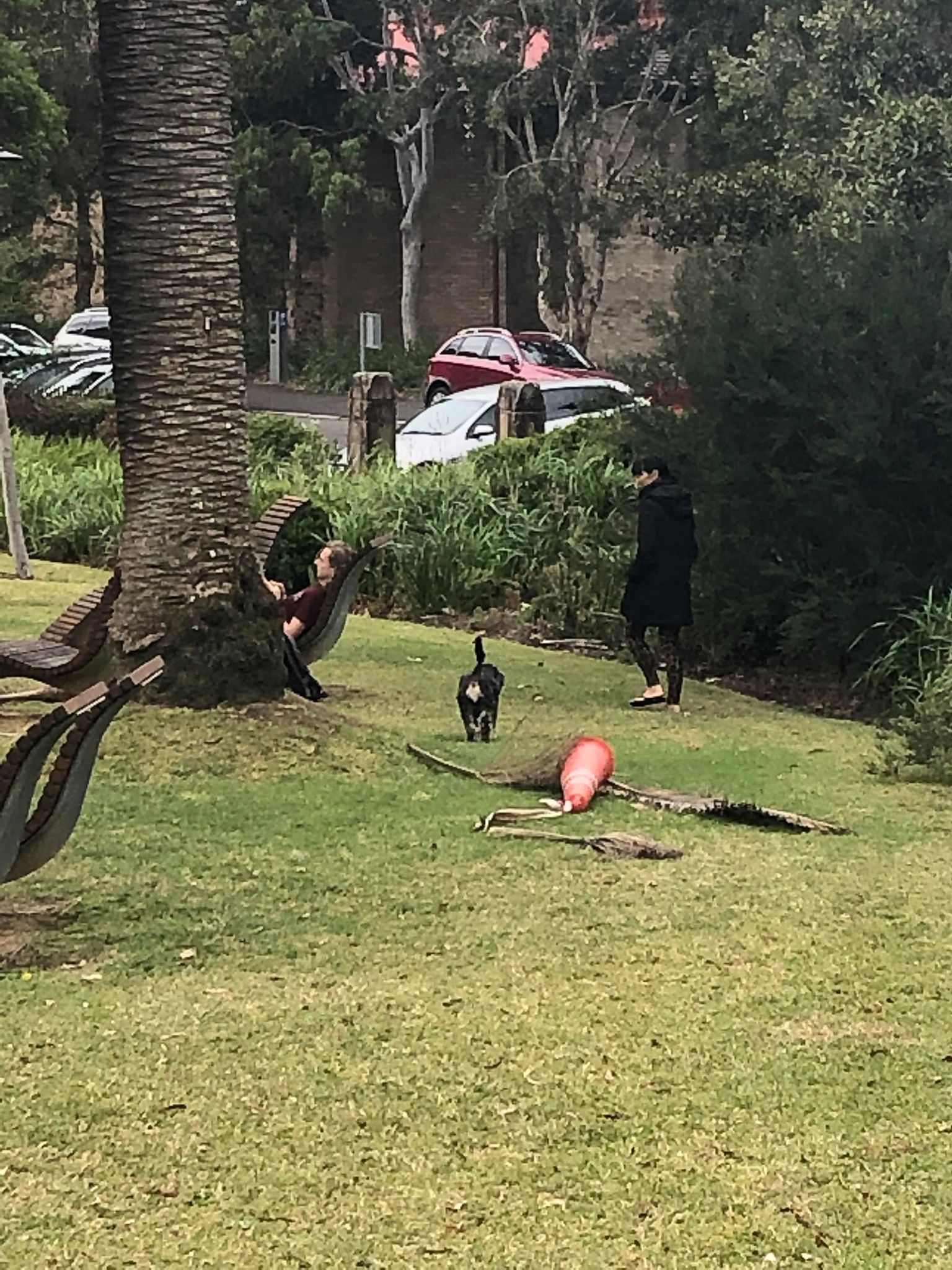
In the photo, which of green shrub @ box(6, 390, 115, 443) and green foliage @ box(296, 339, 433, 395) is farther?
green foliage @ box(296, 339, 433, 395)

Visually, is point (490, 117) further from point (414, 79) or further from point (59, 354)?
point (59, 354)

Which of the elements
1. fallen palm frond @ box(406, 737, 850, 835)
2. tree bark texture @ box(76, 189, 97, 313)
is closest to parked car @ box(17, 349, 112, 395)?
tree bark texture @ box(76, 189, 97, 313)

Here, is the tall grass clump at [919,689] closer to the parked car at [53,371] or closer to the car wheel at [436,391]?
the parked car at [53,371]

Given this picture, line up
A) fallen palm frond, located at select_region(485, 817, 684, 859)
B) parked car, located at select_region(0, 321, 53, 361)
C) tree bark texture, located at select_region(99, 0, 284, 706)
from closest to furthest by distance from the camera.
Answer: fallen palm frond, located at select_region(485, 817, 684, 859), tree bark texture, located at select_region(99, 0, 284, 706), parked car, located at select_region(0, 321, 53, 361)

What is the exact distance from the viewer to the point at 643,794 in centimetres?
772

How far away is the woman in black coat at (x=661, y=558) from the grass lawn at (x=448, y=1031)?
261cm

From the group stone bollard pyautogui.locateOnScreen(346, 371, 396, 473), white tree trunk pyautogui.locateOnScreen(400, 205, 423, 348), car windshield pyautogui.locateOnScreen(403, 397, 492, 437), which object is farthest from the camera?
white tree trunk pyautogui.locateOnScreen(400, 205, 423, 348)

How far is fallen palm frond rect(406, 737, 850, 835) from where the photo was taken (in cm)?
739

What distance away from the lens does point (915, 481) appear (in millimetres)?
11891

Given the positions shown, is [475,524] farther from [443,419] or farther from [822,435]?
[443,419]

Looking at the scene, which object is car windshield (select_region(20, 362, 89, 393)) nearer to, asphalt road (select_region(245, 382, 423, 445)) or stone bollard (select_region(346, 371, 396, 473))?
asphalt road (select_region(245, 382, 423, 445))

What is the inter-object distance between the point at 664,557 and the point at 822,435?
203 cm

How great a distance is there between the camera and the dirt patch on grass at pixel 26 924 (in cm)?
549

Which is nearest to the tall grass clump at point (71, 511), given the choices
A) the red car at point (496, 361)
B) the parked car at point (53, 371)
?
the parked car at point (53, 371)
